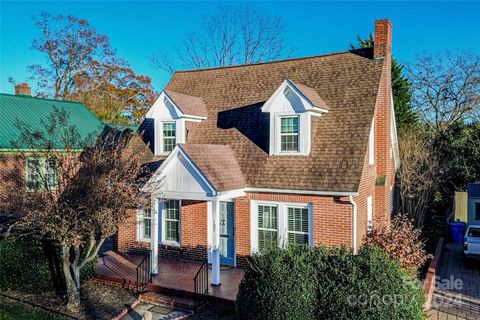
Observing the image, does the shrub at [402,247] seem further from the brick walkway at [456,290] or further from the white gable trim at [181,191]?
the white gable trim at [181,191]

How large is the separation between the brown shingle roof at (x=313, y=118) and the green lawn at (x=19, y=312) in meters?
6.47

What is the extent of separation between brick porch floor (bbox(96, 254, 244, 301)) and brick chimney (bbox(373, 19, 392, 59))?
1019 centimetres

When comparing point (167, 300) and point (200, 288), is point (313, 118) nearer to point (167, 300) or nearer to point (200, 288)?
point (200, 288)

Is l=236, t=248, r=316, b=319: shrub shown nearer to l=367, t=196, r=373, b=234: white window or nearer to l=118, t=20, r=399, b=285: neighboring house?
l=118, t=20, r=399, b=285: neighboring house

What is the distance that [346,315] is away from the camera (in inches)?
336

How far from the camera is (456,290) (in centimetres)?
1348

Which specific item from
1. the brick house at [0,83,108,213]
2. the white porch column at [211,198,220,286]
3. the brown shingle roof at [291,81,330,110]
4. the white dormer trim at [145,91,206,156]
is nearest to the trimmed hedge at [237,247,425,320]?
the white porch column at [211,198,220,286]

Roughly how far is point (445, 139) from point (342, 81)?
55.1 feet

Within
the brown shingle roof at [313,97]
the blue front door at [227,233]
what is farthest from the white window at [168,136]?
the brown shingle roof at [313,97]

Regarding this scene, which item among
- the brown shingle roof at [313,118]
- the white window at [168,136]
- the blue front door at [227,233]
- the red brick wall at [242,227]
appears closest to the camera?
the red brick wall at [242,227]

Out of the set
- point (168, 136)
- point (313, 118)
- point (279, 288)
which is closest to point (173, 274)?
point (168, 136)

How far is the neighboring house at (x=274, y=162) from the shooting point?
1325 centimetres

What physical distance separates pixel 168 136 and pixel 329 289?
10469 mm

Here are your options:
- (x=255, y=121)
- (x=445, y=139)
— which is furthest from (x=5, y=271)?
(x=445, y=139)
